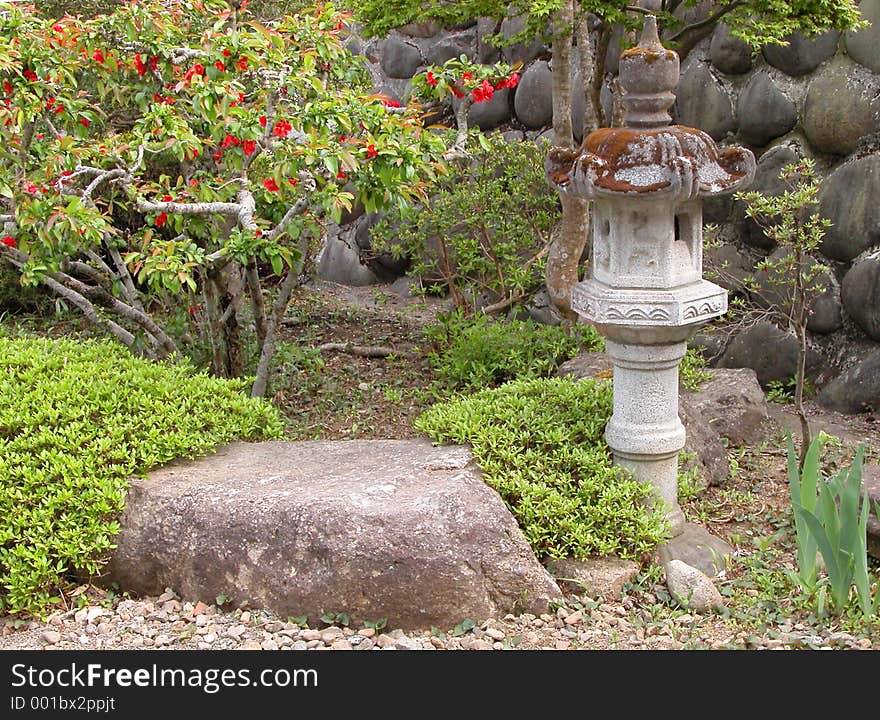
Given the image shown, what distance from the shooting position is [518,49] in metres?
6.86

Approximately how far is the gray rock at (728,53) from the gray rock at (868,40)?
561mm

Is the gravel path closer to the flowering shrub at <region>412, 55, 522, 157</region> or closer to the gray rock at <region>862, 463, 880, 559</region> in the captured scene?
the gray rock at <region>862, 463, 880, 559</region>

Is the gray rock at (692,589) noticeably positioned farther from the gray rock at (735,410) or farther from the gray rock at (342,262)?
the gray rock at (342,262)

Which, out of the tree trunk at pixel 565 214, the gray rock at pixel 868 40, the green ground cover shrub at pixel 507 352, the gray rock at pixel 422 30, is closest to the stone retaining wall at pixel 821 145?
the gray rock at pixel 868 40

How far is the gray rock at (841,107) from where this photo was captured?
5.06 meters

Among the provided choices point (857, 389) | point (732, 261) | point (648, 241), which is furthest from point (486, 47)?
point (648, 241)

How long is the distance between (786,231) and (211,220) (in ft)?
8.37

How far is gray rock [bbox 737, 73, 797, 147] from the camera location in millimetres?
5395

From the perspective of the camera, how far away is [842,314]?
17.3 feet

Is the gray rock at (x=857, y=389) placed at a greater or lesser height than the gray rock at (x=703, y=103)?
lesser

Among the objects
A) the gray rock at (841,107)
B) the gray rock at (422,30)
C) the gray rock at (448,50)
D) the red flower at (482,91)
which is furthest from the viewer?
the gray rock at (422,30)

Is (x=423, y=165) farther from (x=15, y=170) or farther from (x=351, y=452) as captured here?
(x=15, y=170)

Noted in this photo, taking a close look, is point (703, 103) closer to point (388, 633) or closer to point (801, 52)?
point (801, 52)

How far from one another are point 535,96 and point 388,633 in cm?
454
